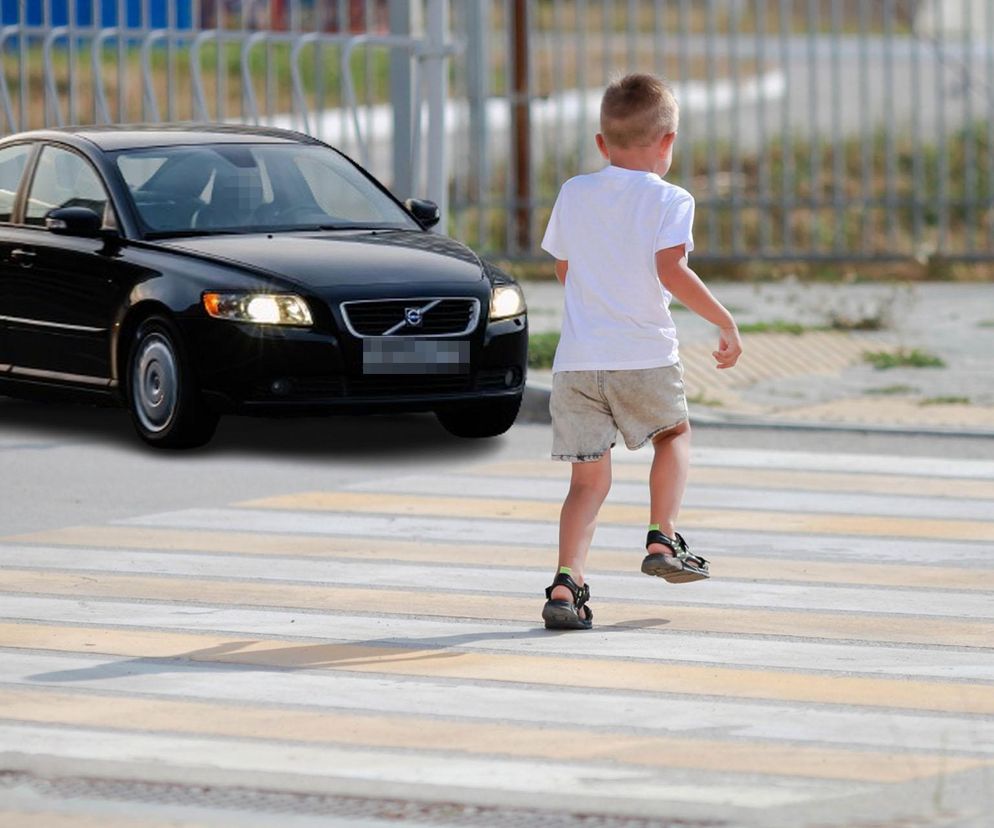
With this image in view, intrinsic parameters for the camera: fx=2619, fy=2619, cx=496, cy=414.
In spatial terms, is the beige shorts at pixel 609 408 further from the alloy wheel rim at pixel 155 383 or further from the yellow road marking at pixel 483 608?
the alloy wheel rim at pixel 155 383

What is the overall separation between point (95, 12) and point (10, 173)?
5423mm

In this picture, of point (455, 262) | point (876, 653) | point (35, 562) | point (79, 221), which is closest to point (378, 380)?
point (455, 262)

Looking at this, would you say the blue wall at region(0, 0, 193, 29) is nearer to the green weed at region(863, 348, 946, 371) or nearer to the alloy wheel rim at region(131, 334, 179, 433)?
the green weed at region(863, 348, 946, 371)

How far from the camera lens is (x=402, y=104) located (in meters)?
16.3

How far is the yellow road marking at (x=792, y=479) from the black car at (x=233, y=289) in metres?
0.40

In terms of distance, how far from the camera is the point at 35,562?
8594 millimetres

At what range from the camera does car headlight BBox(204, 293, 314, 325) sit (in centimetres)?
1070

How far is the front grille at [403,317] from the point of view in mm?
10742

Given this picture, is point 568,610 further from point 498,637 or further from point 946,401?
point 946,401

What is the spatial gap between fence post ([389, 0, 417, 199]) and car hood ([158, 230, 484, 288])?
459cm

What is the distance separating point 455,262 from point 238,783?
5872 millimetres

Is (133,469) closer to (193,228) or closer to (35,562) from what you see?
(193,228)

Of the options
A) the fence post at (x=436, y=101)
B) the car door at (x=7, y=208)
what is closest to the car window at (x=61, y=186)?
the car door at (x=7, y=208)

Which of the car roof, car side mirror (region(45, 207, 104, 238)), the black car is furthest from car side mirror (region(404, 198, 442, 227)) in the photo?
car side mirror (region(45, 207, 104, 238))
